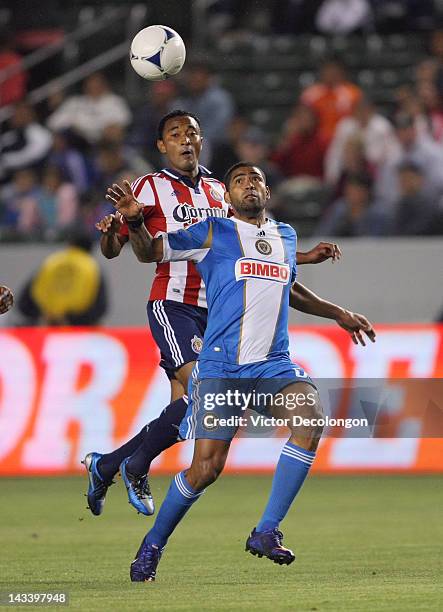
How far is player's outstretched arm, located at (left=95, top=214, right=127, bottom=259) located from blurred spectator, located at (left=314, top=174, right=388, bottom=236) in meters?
7.95

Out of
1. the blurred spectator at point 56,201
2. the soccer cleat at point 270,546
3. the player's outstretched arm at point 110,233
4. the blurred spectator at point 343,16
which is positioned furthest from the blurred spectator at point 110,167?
the soccer cleat at point 270,546

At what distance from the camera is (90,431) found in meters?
13.2

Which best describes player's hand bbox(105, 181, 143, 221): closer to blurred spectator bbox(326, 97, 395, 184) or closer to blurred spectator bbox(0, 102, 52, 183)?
blurred spectator bbox(326, 97, 395, 184)

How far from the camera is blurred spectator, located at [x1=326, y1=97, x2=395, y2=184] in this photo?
16125mm

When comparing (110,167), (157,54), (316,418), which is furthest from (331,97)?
(316,418)

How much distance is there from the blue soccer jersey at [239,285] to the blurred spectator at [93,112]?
34.6ft

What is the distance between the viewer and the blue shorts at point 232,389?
6.97 m

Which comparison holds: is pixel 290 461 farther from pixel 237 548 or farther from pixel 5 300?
pixel 237 548

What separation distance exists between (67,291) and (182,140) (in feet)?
22.5

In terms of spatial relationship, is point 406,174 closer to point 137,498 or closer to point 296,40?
point 296,40

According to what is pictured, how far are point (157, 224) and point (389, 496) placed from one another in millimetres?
4518

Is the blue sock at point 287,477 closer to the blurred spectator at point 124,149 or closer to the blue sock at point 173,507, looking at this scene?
the blue sock at point 173,507

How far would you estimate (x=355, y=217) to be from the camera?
15406 millimetres

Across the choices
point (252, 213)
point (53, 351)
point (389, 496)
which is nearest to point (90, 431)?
point (53, 351)
